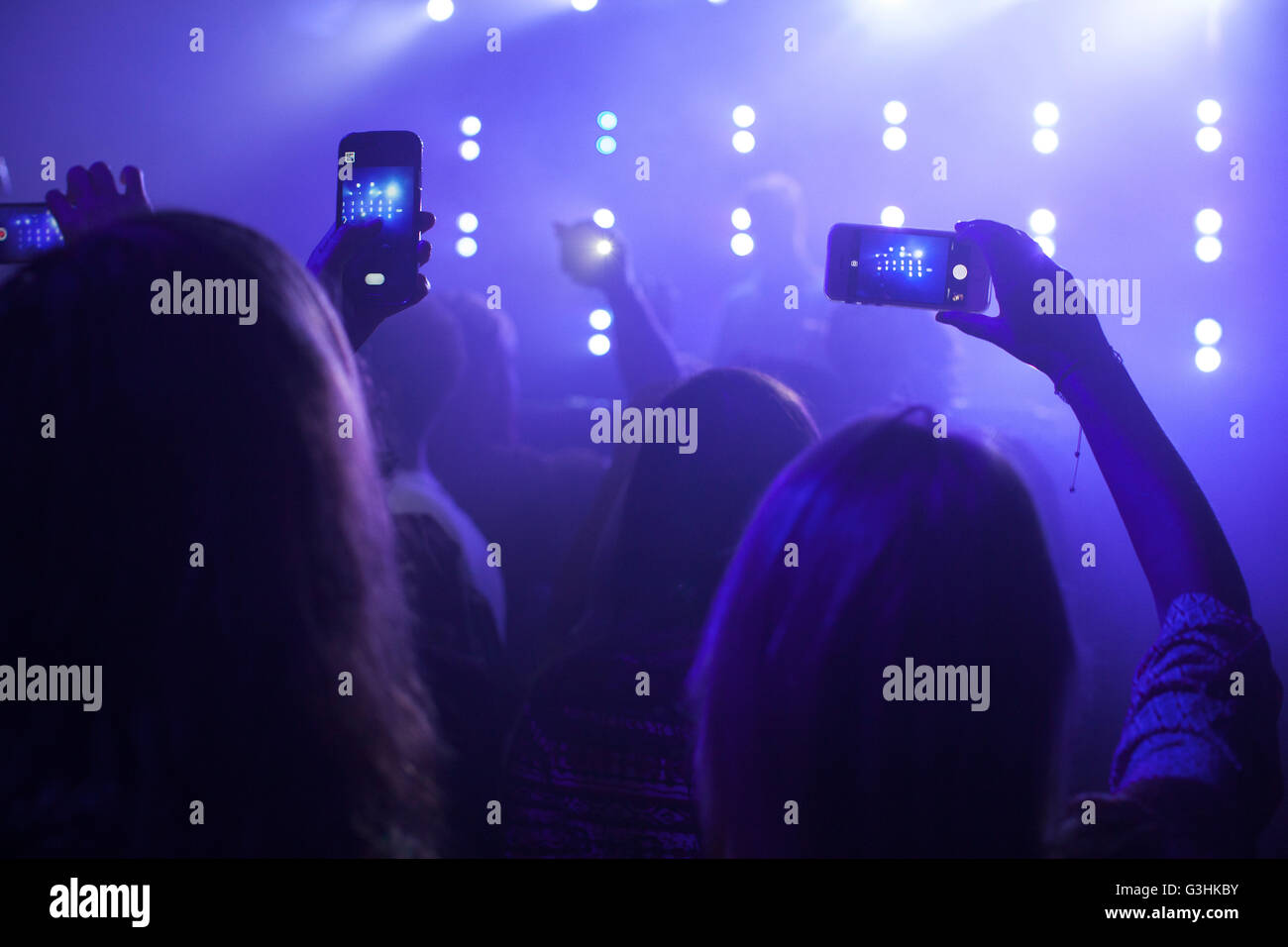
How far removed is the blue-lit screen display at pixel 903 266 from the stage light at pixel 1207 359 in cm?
233

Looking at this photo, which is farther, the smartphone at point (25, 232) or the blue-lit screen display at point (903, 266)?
the smartphone at point (25, 232)

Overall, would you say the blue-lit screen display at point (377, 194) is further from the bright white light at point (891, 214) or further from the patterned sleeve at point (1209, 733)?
the bright white light at point (891, 214)

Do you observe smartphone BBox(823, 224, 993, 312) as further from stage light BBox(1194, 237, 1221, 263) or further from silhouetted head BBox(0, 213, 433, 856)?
stage light BBox(1194, 237, 1221, 263)

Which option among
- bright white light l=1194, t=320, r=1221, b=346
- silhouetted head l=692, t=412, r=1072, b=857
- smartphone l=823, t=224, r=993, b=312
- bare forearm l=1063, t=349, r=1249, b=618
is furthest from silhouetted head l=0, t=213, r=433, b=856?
bright white light l=1194, t=320, r=1221, b=346

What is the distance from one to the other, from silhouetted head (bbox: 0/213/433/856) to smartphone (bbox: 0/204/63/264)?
125cm

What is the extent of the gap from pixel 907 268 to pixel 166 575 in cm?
140

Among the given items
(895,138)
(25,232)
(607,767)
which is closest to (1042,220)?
(895,138)

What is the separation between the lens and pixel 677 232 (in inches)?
146

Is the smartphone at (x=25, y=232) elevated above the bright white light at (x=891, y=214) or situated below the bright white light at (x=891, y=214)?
below

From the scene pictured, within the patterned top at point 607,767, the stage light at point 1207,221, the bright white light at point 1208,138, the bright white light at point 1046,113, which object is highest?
the bright white light at point 1046,113

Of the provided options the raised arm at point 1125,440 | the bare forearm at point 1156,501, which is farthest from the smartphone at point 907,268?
the bare forearm at point 1156,501

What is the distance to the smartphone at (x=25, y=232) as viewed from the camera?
175 cm

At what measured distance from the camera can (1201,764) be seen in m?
0.92
